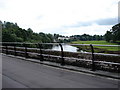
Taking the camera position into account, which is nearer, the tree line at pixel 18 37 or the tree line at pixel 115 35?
the tree line at pixel 115 35

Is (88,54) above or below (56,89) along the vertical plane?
above

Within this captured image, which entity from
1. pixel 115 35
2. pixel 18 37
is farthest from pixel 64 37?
pixel 18 37

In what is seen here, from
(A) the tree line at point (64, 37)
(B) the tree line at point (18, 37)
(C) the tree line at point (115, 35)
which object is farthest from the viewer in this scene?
(B) the tree line at point (18, 37)

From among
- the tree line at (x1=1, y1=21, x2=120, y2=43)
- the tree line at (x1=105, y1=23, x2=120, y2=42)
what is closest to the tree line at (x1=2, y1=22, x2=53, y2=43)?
the tree line at (x1=1, y1=21, x2=120, y2=43)

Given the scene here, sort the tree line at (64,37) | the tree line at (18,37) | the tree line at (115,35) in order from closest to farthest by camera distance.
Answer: the tree line at (64,37), the tree line at (115,35), the tree line at (18,37)

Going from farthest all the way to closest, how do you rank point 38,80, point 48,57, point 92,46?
point 48,57 < point 92,46 < point 38,80

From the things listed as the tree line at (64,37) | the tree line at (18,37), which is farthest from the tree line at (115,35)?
the tree line at (18,37)

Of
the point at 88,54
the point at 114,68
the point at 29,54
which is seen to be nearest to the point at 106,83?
the point at 114,68

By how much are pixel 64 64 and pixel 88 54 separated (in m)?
1.55

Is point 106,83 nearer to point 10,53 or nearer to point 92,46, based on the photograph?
point 92,46

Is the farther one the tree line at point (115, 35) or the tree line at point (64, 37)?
the tree line at point (115, 35)

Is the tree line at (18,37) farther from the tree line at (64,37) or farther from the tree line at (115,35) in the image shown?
the tree line at (115,35)

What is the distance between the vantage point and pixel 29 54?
40.4ft

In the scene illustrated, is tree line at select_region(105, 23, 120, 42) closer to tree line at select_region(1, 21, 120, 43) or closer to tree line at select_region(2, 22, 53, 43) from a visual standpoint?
tree line at select_region(1, 21, 120, 43)
